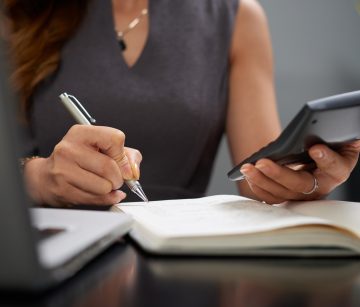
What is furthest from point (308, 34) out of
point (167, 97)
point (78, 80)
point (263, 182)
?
point (263, 182)

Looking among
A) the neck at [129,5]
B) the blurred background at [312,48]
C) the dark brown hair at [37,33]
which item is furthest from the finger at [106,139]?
the blurred background at [312,48]

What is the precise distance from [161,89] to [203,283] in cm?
64

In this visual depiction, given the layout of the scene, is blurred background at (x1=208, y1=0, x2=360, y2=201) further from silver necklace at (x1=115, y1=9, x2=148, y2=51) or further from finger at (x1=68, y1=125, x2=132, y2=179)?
finger at (x1=68, y1=125, x2=132, y2=179)

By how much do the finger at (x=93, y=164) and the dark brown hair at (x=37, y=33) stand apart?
31 centimetres

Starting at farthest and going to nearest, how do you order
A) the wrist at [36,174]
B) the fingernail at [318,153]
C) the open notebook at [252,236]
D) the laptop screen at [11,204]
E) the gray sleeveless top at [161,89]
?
1. the gray sleeveless top at [161,89]
2. the wrist at [36,174]
3. the fingernail at [318,153]
4. the open notebook at [252,236]
5. the laptop screen at [11,204]

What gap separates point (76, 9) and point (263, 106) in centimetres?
40

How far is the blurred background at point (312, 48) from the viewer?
1.46 metres

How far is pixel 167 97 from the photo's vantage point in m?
0.87

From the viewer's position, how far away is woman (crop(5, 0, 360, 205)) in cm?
83

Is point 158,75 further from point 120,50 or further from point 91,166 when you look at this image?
point 91,166

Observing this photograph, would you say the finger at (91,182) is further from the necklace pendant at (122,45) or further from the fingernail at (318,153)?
the necklace pendant at (122,45)

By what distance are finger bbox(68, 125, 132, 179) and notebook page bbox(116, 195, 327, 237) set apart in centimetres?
6

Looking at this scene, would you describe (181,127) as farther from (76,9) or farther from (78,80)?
(76,9)

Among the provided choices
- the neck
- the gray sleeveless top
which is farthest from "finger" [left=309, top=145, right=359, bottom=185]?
the neck
